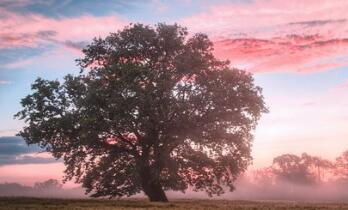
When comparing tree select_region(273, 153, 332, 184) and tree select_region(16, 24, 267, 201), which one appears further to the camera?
tree select_region(273, 153, 332, 184)

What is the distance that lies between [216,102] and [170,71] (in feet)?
18.5

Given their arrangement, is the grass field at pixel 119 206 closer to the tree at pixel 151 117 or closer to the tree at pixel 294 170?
the tree at pixel 151 117

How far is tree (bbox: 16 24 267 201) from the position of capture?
52.0m

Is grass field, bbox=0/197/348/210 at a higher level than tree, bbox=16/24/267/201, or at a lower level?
lower

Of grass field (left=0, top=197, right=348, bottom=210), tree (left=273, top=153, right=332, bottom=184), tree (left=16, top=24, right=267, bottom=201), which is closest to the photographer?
grass field (left=0, top=197, right=348, bottom=210)

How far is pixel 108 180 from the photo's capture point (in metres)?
54.8

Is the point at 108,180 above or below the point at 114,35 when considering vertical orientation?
below

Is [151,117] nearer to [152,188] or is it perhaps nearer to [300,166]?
[152,188]

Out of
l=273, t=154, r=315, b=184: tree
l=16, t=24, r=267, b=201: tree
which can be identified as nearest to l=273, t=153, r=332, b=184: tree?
l=273, t=154, r=315, b=184: tree

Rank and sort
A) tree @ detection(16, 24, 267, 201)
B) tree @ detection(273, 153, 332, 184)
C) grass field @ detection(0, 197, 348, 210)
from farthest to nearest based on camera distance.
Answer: tree @ detection(273, 153, 332, 184), tree @ detection(16, 24, 267, 201), grass field @ detection(0, 197, 348, 210)

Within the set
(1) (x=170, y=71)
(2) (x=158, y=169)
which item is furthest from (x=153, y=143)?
(1) (x=170, y=71)

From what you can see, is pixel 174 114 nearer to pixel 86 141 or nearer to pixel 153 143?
pixel 153 143

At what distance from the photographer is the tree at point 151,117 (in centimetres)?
5197

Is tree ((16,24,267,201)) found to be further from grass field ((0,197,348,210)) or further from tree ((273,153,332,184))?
tree ((273,153,332,184))
